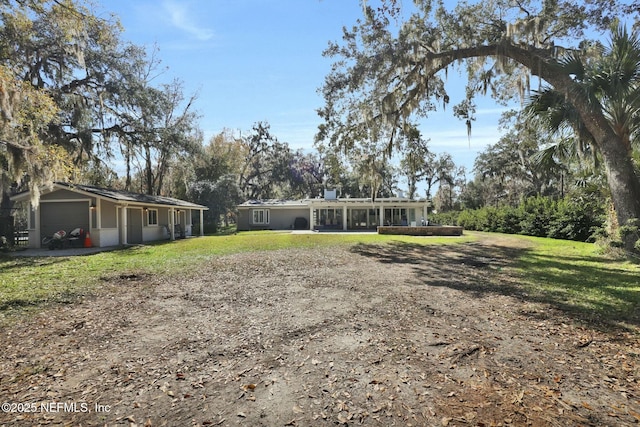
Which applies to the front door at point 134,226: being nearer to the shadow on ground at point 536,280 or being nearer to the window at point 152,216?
the window at point 152,216

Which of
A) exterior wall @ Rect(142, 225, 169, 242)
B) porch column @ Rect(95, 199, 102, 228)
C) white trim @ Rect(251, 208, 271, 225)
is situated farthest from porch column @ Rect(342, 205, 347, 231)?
porch column @ Rect(95, 199, 102, 228)

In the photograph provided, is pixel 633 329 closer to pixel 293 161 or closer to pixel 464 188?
pixel 293 161

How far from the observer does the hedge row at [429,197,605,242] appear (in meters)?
15.3

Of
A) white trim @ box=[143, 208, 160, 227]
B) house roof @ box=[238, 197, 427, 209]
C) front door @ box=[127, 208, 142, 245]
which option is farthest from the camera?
house roof @ box=[238, 197, 427, 209]

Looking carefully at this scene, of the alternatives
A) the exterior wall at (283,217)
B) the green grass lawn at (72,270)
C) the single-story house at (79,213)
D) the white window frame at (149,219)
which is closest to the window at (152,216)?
the white window frame at (149,219)

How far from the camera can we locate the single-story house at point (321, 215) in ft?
89.6

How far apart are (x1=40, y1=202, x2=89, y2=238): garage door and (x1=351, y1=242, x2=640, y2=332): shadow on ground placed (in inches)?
515

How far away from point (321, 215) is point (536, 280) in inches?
831

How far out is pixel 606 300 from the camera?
576cm

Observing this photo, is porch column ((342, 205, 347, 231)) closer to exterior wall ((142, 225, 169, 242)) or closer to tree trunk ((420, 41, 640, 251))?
exterior wall ((142, 225, 169, 242))

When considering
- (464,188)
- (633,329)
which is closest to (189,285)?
(633,329)

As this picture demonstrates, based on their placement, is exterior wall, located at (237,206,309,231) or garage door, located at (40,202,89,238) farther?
exterior wall, located at (237,206,309,231)

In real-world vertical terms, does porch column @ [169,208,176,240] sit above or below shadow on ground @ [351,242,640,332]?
above

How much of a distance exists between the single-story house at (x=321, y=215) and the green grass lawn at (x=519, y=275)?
14150mm
